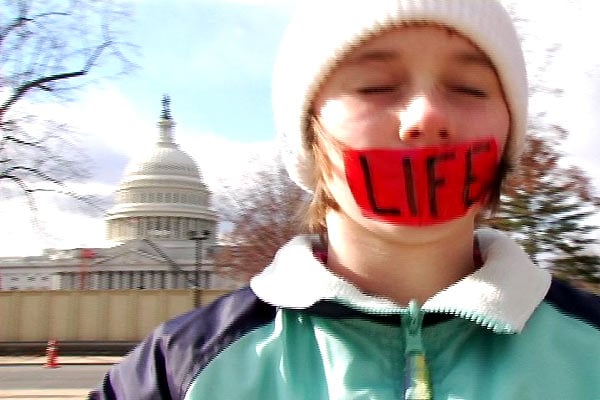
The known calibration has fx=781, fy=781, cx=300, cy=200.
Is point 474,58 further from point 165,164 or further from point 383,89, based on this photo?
point 165,164

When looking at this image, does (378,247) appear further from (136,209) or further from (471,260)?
(136,209)

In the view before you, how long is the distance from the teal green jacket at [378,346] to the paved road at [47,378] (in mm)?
10372

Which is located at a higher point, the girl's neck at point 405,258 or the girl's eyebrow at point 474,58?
the girl's eyebrow at point 474,58

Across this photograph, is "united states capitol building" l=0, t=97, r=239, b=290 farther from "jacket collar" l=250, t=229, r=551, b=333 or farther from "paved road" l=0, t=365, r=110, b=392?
"jacket collar" l=250, t=229, r=551, b=333

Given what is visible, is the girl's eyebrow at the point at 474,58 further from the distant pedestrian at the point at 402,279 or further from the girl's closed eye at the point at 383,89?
the girl's closed eye at the point at 383,89

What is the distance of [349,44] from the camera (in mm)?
1226

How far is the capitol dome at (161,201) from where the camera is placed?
193 feet

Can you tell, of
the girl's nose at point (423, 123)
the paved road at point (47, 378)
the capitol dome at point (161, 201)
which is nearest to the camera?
the girl's nose at point (423, 123)

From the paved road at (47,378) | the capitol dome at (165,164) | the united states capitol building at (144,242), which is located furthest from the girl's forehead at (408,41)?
the capitol dome at (165,164)

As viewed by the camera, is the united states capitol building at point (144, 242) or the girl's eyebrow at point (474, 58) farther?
the united states capitol building at point (144, 242)

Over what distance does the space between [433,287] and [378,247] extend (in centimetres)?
11

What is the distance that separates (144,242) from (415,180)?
5743 cm

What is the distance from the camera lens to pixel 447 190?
1.20 m

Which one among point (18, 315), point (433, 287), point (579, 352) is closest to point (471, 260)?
point (433, 287)
